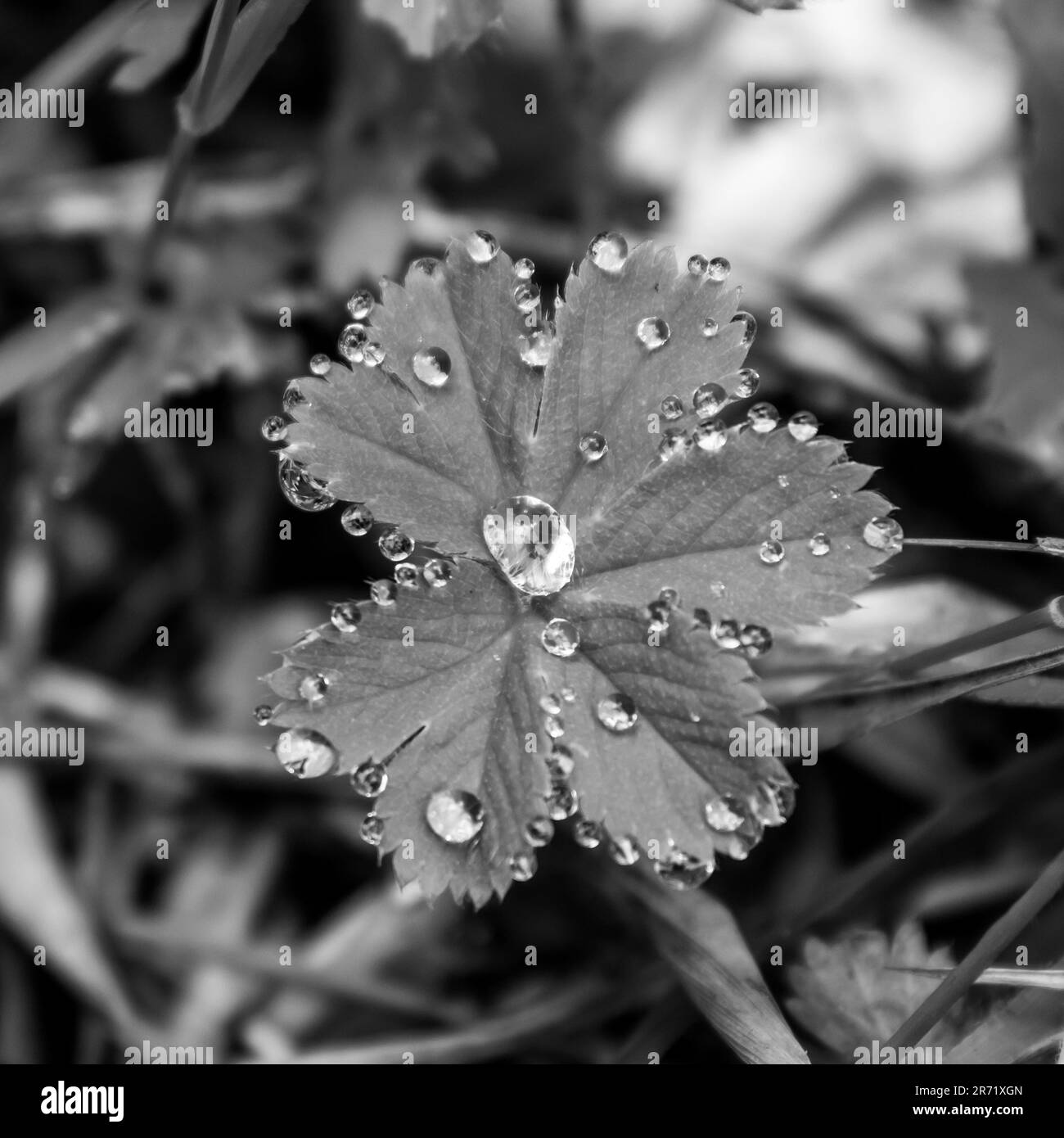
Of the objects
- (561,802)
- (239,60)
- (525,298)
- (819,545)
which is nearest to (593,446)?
(525,298)

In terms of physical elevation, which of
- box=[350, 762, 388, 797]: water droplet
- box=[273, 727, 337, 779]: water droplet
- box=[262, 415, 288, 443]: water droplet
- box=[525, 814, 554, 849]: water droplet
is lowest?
box=[525, 814, 554, 849]: water droplet

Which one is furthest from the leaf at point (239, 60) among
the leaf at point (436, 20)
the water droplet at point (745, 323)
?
the water droplet at point (745, 323)

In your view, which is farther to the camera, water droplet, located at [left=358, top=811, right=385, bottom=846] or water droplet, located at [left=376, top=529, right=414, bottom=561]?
water droplet, located at [left=376, top=529, right=414, bottom=561]

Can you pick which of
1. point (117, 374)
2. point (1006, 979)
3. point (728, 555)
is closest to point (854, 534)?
point (728, 555)

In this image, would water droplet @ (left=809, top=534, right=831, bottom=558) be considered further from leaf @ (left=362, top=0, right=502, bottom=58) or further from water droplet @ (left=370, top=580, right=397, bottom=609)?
leaf @ (left=362, top=0, right=502, bottom=58)

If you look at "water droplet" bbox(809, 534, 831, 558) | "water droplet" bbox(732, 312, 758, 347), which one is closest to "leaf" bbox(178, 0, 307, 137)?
"water droplet" bbox(732, 312, 758, 347)

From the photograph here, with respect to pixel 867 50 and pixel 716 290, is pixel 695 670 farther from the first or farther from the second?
pixel 867 50

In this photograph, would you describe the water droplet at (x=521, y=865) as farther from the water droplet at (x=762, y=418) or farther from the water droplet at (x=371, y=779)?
the water droplet at (x=762, y=418)
